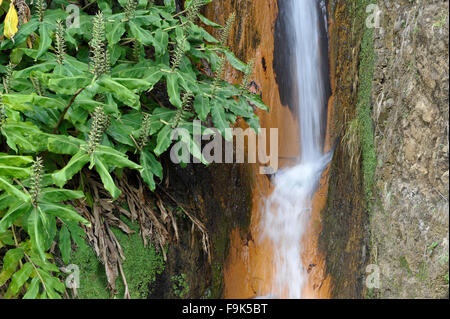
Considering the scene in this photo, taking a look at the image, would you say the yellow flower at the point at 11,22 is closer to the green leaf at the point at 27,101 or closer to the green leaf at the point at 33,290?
the green leaf at the point at 27,101

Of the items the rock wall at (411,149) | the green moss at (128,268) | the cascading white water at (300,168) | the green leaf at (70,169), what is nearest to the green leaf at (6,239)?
the green moss at (128,268)

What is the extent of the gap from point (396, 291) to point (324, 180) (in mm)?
727

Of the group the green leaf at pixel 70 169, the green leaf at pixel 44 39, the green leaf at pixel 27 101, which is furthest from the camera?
the green leaf at pixel 44 39

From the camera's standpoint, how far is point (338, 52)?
9.53 feet

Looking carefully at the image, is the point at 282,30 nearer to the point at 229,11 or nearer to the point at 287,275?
the point at 229,11

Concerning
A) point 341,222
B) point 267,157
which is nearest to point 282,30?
point 267,157

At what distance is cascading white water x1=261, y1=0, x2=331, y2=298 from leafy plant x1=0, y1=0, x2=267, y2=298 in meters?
0.50

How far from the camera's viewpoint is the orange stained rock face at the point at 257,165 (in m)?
2.97

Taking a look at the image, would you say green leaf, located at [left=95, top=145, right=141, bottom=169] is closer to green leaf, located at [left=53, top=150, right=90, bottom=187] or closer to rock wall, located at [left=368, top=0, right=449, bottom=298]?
green leaf, located at [left=53, top=150, right=90, bottom=187]

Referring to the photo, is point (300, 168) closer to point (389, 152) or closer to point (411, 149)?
point (389, 152)

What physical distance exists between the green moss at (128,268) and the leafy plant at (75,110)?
16 cm

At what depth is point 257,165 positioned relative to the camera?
10.1ft

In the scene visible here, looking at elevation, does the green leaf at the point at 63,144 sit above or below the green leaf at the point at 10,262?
above

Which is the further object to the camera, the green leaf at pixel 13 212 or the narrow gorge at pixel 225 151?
the narrow gorge at pixel 225 151
